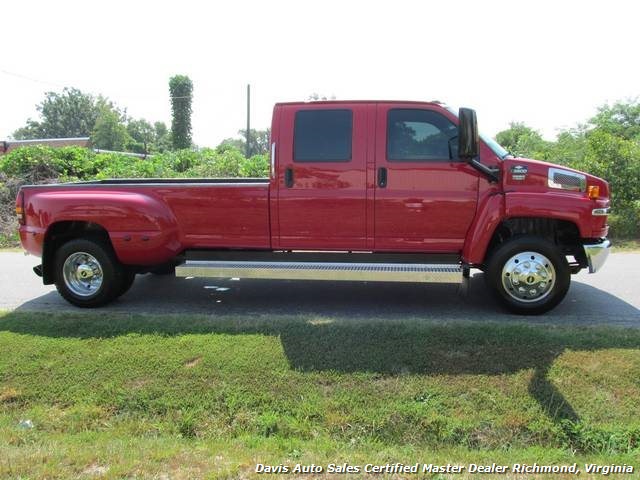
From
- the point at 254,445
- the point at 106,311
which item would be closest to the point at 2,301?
the point at 106,311

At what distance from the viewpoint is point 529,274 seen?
5.54 meters

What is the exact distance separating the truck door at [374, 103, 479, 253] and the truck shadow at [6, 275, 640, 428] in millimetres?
868

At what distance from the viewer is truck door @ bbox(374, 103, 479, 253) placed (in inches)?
220

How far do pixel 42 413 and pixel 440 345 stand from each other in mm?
3201

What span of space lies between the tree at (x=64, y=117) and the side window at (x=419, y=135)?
103984 millimetres

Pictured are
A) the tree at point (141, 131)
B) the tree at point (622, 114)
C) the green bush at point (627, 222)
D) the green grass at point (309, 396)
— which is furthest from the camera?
the tree at point (141, 131)

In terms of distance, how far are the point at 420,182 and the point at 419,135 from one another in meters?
0.51

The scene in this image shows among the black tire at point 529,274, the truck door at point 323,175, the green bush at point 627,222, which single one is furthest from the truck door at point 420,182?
the green bush at point 627,222

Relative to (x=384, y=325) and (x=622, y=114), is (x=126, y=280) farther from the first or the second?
(x=622, y=114)

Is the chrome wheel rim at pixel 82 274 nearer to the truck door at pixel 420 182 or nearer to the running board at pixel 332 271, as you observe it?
the running board at pixel 332 271

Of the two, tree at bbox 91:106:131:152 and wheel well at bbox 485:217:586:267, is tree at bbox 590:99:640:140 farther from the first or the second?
tree at bbox 91:106:131:152

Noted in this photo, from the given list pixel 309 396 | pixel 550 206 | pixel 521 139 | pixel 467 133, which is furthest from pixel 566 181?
pixel 521 139

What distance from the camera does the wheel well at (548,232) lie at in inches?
226

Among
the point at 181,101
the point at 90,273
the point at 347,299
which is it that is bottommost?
the point at 347,299
